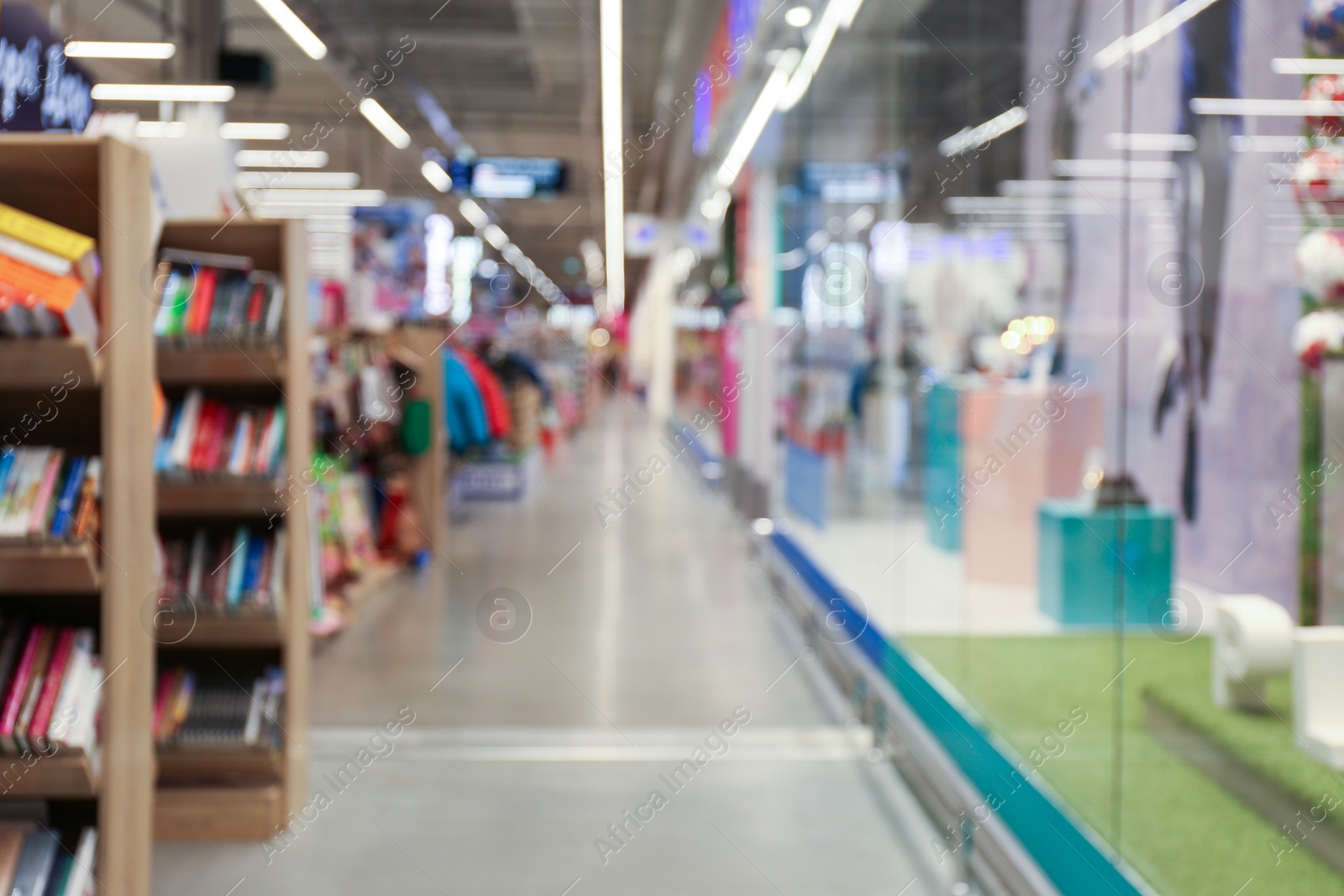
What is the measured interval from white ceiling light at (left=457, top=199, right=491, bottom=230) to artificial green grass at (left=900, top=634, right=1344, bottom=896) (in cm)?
1761

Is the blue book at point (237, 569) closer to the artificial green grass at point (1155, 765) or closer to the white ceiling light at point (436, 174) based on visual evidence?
the artificial green grass at point (1155, 765)

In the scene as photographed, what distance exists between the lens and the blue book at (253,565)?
3561 millimetres

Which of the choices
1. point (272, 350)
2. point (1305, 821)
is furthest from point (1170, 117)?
point (272, 350)

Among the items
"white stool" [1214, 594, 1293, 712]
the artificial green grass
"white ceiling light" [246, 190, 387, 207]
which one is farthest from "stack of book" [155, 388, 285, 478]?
"white ceiling light" [246, 190, 387, 207]

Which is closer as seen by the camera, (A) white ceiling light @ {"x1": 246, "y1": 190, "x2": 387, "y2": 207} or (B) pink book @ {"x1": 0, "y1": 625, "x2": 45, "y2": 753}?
(B) pink book @ {"x1": 0, "y1": 625, "x2": 45, "y2": 753}

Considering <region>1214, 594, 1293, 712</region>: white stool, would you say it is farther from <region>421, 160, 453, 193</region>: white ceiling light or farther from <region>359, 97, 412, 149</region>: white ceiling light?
<region>421, 160, 453, 193</region>: white ceiling light

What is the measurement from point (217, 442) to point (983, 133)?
2.65 meters

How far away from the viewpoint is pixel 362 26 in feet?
37.7

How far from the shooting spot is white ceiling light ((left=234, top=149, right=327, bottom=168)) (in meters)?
14.9

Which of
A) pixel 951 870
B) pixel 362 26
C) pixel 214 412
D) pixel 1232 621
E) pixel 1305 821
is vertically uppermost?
pixel 362 26

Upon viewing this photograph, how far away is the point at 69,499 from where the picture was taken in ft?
7.30

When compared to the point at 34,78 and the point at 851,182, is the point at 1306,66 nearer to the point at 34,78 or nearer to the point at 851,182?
the point at 34,78

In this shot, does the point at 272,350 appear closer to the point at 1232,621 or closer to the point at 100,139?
the point at 100,139

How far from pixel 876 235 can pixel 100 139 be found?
13.9ft
